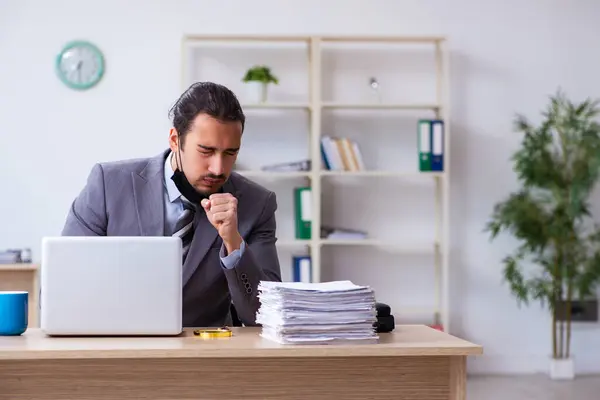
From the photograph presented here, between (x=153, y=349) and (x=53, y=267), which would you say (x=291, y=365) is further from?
(x=53, y=267)

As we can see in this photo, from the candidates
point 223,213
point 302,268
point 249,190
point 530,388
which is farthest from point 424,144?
point 223,213

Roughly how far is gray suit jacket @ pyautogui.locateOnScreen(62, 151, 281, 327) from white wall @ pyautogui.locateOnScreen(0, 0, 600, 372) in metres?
3.18

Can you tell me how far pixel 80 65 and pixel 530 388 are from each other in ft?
10.8

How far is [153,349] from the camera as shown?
191cm

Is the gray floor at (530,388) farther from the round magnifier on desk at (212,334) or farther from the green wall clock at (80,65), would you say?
the round magnifier on desk at (212,334)

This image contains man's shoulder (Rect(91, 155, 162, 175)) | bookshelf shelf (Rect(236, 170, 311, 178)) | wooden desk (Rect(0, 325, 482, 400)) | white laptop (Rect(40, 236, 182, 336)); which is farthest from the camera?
bookshelf shelf (Rect(236, 170, 311, 178))

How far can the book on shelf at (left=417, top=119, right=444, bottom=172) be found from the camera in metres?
5.71

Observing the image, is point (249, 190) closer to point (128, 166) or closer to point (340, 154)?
point (128, 166)

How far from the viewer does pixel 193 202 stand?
2.66m

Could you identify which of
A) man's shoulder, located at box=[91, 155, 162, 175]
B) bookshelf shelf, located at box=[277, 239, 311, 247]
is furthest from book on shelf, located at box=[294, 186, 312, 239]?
man's shoulder, located at box=[91, 155, 162, 175]

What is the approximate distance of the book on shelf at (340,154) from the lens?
5727mm

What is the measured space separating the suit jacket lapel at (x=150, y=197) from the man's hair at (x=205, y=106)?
148 millimetres

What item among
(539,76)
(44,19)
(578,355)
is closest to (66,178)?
(44,19)

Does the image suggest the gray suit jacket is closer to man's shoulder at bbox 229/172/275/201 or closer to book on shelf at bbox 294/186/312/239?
man's shoulder at bbox 229/172/275/201
